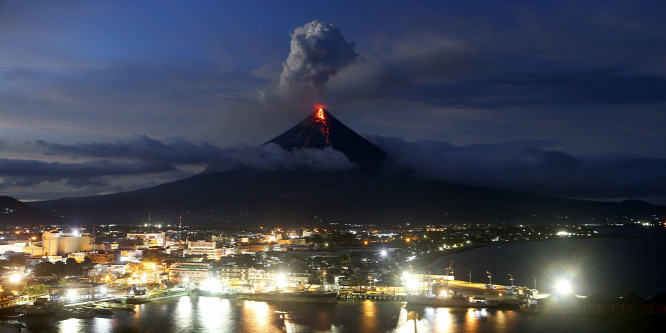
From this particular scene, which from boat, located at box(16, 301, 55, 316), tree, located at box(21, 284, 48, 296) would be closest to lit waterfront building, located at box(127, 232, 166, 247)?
tree, located at box(21, 284, 48, 296)

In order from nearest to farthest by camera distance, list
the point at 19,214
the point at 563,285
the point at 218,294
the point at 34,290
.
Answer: the point at 34,290 < the point at 218,294 < the point at 563,285 < the point at 19,214

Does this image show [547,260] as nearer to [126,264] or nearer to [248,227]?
[126,264]

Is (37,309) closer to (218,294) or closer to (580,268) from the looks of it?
(218,294)

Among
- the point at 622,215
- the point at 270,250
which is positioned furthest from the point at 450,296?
the point at 622,215

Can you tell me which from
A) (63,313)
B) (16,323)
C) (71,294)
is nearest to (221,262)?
(71,294)

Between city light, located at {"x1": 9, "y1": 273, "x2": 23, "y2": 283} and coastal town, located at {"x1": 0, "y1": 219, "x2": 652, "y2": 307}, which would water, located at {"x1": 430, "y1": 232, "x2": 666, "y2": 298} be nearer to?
coastal town, located at {"x1": 0, "y1": 219, "x2": 652, "y2": 307}

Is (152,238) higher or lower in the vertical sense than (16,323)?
higher
